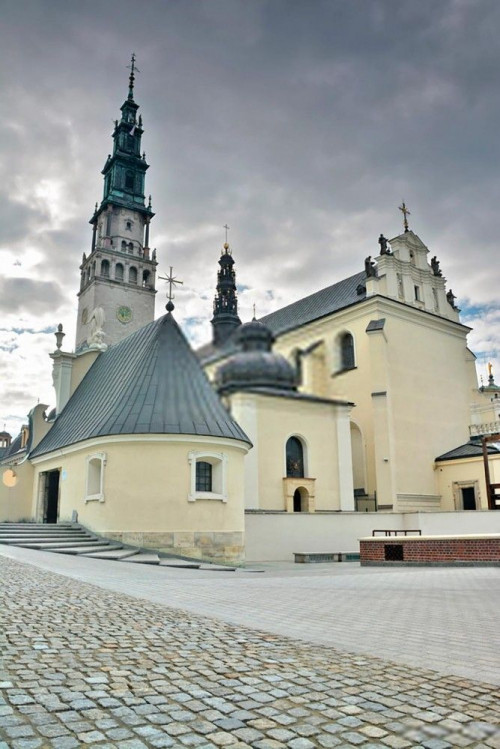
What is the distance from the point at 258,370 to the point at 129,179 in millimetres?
75295

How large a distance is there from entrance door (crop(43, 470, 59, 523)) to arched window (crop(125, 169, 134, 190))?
5205 cm

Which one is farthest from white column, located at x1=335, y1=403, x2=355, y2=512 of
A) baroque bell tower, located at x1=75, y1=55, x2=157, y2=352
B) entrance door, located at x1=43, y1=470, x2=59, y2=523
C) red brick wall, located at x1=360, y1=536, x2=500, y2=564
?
baroque bell tower, located at x1=75, y1=55, x2=157, y2=352

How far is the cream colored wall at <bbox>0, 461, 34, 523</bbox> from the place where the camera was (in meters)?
28.2

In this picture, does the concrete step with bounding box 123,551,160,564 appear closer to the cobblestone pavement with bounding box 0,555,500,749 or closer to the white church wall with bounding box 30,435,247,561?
the white church wall with bounding box 30,435,247,561

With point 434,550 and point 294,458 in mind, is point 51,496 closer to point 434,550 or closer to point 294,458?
point 294,458

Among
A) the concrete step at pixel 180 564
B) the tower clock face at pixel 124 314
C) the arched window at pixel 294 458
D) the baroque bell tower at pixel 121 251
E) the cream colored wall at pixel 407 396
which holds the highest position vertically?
the baroque bell tower at pixel 121 251

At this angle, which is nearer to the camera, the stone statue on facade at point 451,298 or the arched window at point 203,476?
the arched window at point 203,476

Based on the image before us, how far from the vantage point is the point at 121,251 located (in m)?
69.2

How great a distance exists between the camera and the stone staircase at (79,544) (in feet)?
58.4

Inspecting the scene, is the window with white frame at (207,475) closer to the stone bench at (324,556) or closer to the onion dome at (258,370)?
the stone bench at (324,556)

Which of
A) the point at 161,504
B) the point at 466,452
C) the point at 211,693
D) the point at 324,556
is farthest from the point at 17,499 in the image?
the point at 211,693

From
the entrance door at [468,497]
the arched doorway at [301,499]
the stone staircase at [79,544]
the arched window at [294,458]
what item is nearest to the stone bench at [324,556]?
the arched doorway at [301,499]

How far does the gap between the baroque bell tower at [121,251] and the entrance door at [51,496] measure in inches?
1526

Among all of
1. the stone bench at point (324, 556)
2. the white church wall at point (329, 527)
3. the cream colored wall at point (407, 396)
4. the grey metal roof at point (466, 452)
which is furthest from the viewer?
the grey metal roof at point (466, 452)
